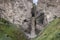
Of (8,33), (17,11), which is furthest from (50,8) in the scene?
(8,33)

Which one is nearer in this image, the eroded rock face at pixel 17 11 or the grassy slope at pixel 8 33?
the grassy slope at pixel 8 33

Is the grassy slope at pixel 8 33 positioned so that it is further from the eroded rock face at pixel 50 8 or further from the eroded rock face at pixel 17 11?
the eroded rock face at pixel 50 8

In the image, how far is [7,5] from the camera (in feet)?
40.7

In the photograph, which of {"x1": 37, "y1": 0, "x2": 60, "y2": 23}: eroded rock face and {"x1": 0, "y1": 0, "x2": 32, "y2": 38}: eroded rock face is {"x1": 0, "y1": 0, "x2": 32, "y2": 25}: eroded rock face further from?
{"x1": 37, "y1": 0, "x2": 60, "y2": 23}: eroded rock face

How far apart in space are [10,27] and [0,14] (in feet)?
7.48

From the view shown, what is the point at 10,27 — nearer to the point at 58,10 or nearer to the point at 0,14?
the point at 0,14

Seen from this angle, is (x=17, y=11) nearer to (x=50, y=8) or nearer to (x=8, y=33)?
(x=50, y=8)

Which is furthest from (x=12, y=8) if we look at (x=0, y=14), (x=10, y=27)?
(x=10, y=27)

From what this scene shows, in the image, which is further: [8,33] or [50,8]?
[50,8]

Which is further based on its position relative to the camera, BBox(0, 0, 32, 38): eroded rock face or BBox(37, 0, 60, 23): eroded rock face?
BBox(0, 0, 32, 38): eroded rock face

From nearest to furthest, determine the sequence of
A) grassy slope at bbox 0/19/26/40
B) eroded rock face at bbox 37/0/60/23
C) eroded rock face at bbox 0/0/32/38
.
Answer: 1. grassy slope at bbox 0/19/26/40
2. eroded rock face at bbox 37/0/60/23
3. eroded rock face at bbox 0/0/32/38

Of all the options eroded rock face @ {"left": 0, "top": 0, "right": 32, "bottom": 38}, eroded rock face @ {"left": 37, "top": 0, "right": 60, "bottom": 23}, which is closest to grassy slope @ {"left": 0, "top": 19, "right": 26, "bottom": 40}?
eroded rock face @ {"left": 0, "top": 0, "right": 32, "bottom": 38}

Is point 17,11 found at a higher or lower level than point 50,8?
lower

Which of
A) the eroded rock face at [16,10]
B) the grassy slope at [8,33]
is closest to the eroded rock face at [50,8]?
the eroded rock face at [16,10]
